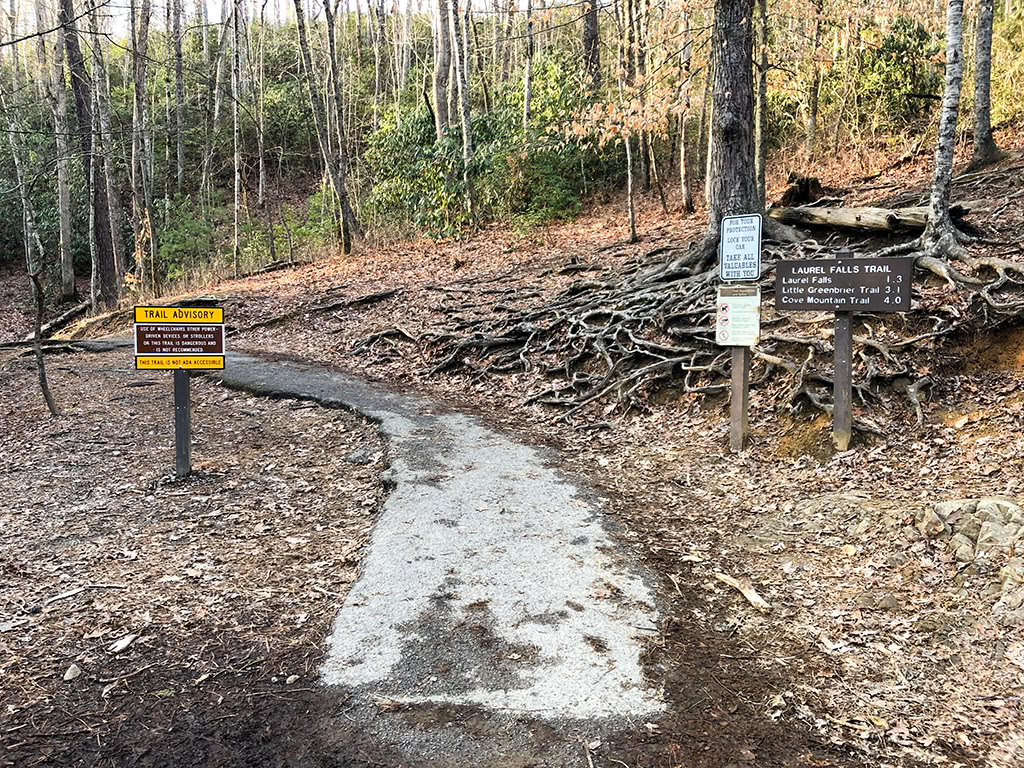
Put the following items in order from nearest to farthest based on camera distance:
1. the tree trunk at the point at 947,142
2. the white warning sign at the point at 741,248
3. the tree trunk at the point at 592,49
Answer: the white warning sign at the point at 741,248, the tree trunk at the point at 947,142, the tree trunk at the point at 592,49

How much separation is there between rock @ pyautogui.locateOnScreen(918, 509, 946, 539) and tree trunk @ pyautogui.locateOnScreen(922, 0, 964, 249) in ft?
15.0

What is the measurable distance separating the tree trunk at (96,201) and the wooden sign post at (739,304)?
56.3 feet

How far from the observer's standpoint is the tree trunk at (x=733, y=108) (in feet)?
28.3

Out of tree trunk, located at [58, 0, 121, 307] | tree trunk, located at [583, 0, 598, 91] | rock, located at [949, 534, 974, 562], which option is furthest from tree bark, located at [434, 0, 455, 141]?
rock, located at [949, 534, 974, 562]

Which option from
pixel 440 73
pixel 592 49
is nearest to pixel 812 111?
pixel 592 49

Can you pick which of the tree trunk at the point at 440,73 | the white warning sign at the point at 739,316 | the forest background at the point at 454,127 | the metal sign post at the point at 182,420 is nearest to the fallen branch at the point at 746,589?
the white warning sign at the point at 739,316

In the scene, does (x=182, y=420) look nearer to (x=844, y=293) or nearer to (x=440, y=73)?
(x=844, y=293)

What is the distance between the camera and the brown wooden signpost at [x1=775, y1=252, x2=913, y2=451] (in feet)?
18.9

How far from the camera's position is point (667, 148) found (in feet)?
67.9

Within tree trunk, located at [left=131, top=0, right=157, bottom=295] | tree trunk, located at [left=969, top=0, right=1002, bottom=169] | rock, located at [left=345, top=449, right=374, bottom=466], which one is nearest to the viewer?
rock, located at [left=345, top=449, right=374, bottom=466]

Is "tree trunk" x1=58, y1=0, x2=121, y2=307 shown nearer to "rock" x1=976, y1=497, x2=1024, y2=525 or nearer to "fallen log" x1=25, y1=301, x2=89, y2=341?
"fallen log" x1=25, y1=301, x2=89, y2=341

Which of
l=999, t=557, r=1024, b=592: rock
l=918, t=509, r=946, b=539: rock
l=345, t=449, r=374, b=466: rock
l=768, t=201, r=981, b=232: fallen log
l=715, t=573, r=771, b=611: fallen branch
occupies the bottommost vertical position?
l=715, t=573, r=771, b=611: fallen branch

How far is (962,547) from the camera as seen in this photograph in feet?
14.0

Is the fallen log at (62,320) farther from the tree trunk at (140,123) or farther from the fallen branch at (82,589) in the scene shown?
the fallen branch at (82,589)
